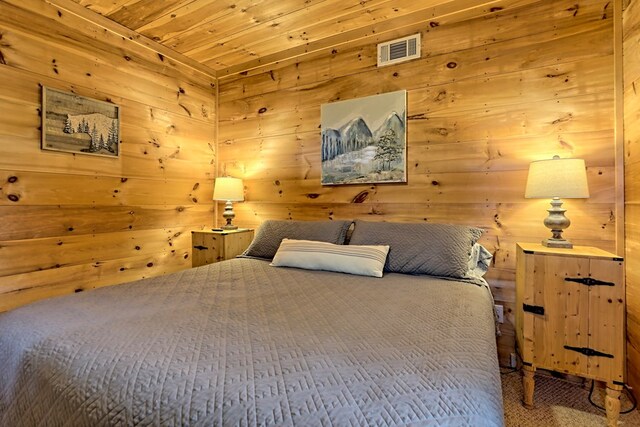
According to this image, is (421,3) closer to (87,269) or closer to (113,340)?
(113,340)

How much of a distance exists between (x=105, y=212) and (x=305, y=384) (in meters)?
2.43

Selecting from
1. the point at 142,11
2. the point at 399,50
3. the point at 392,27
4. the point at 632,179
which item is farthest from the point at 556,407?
the point at 142,11

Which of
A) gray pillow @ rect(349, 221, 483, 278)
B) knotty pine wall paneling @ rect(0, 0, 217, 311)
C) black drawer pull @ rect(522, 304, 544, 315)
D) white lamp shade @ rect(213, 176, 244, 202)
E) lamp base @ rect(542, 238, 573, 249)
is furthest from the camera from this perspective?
white lamp shade @ rect(213, 176, 244, 202)

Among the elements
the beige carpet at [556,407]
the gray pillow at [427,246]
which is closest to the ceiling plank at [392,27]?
the gray pillow at [427,246]

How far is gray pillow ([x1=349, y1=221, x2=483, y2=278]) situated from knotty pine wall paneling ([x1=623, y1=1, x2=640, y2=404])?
2.50 ft

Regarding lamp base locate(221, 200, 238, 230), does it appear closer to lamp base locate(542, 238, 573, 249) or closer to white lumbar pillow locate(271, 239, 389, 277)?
white lumbar pillow locate(271, 239, 389, 277)

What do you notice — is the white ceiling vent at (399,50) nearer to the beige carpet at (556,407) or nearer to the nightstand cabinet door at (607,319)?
the nightstand cabinet door at (607,319)

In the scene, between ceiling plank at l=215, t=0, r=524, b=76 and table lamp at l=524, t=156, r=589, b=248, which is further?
ceiling plank at l=215, t=0, r=524, b=76

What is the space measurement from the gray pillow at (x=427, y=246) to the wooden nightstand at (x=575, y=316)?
0.34m

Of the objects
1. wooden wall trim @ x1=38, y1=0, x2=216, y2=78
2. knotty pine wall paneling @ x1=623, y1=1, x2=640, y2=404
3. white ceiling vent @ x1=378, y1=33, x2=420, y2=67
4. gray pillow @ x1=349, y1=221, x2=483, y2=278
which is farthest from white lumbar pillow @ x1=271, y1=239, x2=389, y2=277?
wooden wall trim @ x1=38, y1=0, x2=216, y2=78

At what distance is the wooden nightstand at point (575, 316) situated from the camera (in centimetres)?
155

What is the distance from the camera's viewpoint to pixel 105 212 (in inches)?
99.9

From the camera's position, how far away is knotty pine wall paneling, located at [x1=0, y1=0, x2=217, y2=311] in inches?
81.6

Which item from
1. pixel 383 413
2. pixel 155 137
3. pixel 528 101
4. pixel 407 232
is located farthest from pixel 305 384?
pixel 155 137
